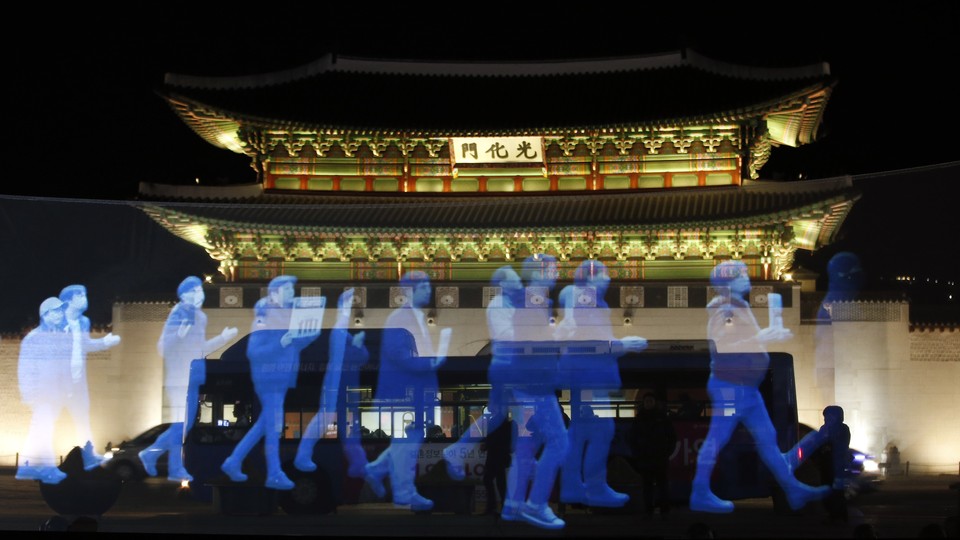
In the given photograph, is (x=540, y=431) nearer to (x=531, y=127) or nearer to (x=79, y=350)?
(x=531, y=127)

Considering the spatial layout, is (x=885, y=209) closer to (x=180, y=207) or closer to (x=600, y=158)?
(x=600, y=158)

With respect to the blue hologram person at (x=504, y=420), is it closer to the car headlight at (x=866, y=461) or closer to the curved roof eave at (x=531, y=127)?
the curved roof eave at (x=531, y=127)

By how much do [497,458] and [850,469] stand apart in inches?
318

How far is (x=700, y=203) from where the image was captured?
25.8 metres

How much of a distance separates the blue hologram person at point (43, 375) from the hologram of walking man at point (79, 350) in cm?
18

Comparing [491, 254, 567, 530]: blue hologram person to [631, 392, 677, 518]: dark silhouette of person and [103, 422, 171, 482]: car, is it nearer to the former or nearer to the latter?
[631, 392, 677, 518]: dark silhouette of person

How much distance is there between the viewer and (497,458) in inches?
665

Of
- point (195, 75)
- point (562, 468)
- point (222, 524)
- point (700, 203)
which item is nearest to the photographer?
point (222, 524)

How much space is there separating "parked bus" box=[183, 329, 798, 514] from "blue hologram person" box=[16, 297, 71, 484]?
977 centimetres

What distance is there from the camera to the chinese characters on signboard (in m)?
26.9

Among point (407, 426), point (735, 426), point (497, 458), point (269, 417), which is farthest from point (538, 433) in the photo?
point (269, 417)

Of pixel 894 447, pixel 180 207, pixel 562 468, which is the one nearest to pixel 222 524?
pixel 562 468

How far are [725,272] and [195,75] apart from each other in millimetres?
13446

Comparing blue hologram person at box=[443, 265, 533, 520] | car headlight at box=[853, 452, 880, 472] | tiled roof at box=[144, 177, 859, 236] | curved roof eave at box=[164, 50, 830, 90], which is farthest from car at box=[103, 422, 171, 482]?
A: car headlight at box=[853, 452, 880, 472]
